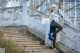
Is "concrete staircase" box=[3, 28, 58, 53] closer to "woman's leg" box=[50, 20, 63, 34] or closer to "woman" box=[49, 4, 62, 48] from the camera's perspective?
"woman" box=[49, 4, 62, 48]

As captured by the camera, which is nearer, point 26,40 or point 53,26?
point 53,26

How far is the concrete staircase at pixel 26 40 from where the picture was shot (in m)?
13.7

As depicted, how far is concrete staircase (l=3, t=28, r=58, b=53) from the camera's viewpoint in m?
13.7

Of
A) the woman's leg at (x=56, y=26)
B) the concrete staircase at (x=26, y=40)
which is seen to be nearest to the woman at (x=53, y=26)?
the woman's leg at (x=56, y=26)

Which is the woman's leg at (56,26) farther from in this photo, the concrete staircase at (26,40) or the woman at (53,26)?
the concrete staircase at (26,40)

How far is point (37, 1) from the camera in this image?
113ft

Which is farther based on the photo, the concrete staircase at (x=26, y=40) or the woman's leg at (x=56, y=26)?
the woman's leg at (x=56, y=26)

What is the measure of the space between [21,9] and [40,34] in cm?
226

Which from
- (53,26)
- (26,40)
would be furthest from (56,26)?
(26,40)

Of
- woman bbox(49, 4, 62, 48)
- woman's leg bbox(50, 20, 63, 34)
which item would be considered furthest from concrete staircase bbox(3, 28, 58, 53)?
woman's leg bbox(50, 20, 63, 34)

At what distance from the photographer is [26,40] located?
14648mm

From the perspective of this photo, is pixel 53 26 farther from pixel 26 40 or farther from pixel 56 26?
pixel 26 40

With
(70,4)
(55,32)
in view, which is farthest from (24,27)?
(70,4)

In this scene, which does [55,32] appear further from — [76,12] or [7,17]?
[76,12]
